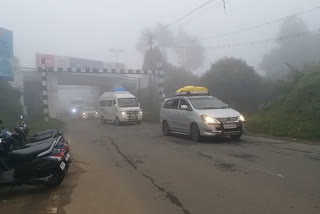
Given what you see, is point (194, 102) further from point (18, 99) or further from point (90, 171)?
point (18, 99)

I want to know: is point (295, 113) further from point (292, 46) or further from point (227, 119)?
point (292, 46)

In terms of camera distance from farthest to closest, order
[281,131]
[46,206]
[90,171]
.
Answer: [281,131] < [90,171] < [46,206]

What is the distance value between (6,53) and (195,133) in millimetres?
18582

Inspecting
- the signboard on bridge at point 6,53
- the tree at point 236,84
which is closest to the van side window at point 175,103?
the tree at point 236,84

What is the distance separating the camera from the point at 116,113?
27.7 meters

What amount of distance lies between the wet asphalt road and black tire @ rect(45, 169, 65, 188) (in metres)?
0.17

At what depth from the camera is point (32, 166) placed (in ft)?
23.5

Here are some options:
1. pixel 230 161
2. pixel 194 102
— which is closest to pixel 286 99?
pixel 194 102

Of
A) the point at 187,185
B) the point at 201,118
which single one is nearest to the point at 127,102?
the point at 201,118

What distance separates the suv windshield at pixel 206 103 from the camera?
14301mm

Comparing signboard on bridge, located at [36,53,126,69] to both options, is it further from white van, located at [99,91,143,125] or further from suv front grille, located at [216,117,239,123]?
suv front grille, located at [216,117,239,123]

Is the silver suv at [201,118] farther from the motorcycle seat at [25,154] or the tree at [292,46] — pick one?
the tree at [292,46]

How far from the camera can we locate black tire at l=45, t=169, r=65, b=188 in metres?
7.39

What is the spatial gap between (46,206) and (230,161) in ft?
15.1
